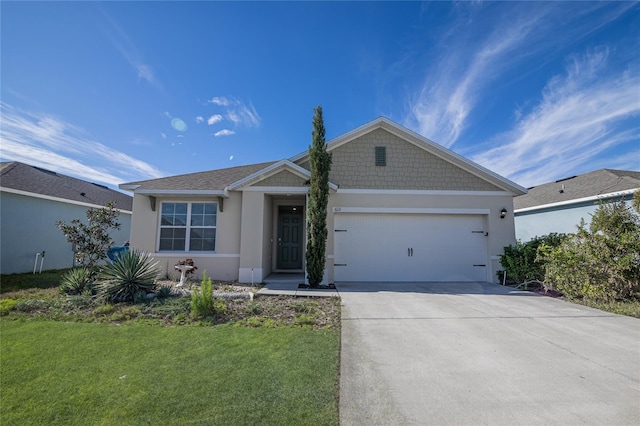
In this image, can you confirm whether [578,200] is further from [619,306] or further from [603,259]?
[619,306]

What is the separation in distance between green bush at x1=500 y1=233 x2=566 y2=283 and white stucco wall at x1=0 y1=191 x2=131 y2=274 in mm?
17989

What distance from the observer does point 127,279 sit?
6.21 meters

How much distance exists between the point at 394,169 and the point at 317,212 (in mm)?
3567

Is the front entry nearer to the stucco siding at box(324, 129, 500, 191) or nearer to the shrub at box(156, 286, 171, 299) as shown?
the stucco siding at box(324, 129, 500, 191)

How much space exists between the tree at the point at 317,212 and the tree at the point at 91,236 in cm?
586

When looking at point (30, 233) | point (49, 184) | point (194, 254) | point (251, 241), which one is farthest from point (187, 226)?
point (49, 184)

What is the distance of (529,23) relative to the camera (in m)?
7.67

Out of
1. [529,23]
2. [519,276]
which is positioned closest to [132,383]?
[519,276]

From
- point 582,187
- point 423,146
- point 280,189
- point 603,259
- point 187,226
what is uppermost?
point 423,146

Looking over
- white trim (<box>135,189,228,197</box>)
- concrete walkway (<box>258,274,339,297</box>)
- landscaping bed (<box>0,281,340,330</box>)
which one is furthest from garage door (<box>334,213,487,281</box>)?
white trim (<box>135,189,228,197</box>)

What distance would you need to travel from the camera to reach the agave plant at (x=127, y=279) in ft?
20.1

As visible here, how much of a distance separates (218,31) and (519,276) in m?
12.2

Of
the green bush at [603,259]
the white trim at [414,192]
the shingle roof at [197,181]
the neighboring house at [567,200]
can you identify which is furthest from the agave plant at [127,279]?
the neighboring house at [567,200]

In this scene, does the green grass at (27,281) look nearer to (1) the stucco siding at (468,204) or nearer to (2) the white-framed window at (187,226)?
(2) the white-framed window at (187,226)
